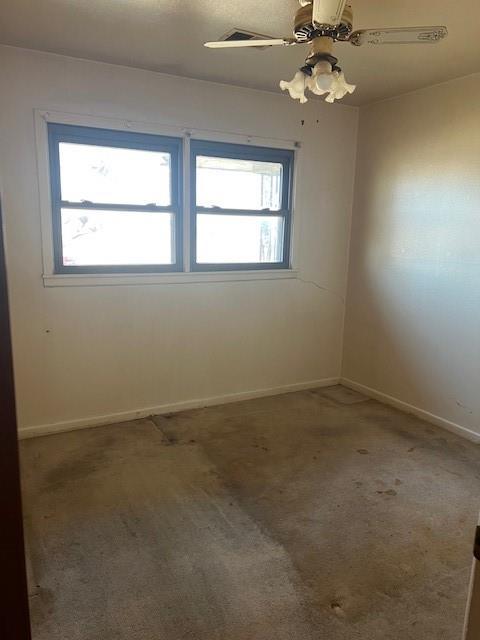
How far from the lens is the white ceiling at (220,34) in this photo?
2148 mm

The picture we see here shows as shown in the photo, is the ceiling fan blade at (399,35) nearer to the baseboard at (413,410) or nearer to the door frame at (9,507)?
the door frame at (9,507)

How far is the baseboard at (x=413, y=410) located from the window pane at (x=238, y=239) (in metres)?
1.42

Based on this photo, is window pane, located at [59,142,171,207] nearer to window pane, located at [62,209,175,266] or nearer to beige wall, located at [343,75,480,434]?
window pane, located at [62,209,175,266]

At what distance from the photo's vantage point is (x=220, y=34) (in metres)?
2.46

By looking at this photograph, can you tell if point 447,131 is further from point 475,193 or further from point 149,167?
point 149,167

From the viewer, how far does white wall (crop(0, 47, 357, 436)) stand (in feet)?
9.55

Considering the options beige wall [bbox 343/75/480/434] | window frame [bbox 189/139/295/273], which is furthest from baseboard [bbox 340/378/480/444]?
window frame [bbox 189/139/295/273]

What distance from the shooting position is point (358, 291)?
163 inches

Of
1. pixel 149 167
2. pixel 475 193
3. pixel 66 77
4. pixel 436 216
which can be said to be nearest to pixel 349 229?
pixel 436 216

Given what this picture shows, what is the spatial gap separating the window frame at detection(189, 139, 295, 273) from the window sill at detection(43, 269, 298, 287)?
0.17 feet

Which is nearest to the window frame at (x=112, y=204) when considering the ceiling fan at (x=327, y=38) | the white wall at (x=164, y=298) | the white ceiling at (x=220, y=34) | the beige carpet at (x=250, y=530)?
the white wall at (x=164, y=298)

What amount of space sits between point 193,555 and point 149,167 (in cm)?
259

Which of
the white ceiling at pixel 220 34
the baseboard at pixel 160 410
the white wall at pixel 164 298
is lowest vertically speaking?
the baseboard at pixel 160 410

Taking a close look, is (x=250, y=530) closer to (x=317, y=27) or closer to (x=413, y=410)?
(x=413, y=410)
